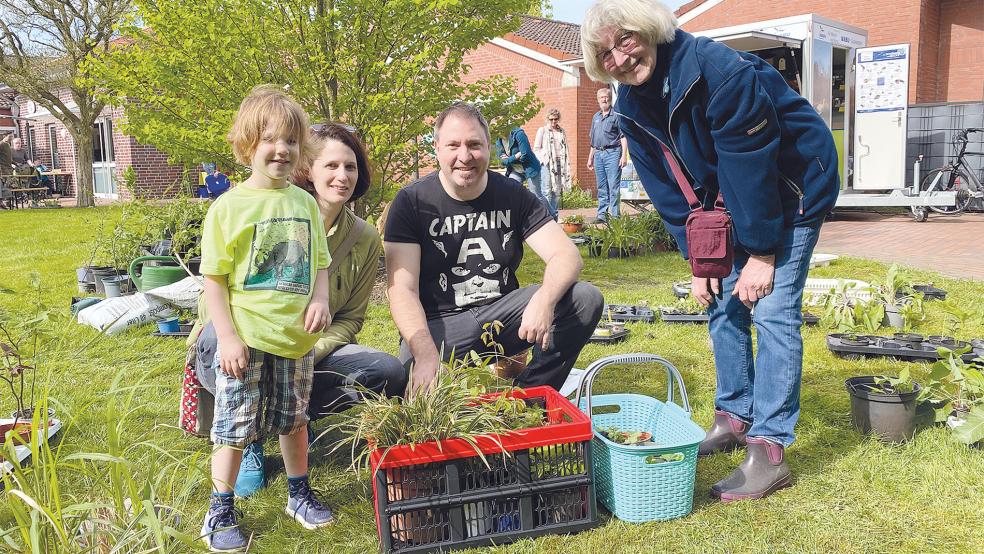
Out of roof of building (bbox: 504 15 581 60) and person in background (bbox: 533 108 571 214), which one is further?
roof of building (bbox: 504 15 581 60)

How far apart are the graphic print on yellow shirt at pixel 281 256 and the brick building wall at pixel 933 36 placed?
15.0 meters

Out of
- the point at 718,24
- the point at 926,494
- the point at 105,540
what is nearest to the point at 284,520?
the point at 105,540

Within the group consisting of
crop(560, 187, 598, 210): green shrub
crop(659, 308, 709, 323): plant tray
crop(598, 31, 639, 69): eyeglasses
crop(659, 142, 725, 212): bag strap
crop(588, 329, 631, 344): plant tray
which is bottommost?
crop(588, 329, 631, 344): plant tray

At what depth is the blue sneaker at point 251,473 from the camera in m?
2.90

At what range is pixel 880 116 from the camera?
1094 cm

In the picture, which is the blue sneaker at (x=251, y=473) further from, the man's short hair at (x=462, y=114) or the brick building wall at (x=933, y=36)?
the brick building wall at (x=933, y=36)

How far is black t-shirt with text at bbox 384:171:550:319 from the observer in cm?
318

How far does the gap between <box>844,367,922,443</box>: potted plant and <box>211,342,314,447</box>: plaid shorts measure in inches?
90.4

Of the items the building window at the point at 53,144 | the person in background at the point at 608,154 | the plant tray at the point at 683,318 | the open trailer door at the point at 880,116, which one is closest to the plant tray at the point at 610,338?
the plant tray at the point at 683,318

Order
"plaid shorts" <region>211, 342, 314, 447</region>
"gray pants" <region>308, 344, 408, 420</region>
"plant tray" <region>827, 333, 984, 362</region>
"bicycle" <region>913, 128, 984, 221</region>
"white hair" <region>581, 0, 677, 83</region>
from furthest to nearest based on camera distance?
"bicycle" <region>913, 128, 984, 221</region> < "plant tray" <region>827, 333, 984, 362</region> < "gray pants" <region>308, 344, 408, 420</region> < "white hair" <region>581, 0, 677, 83</region> < "plaid shorts" <region>211, 342, 314, 447</region>

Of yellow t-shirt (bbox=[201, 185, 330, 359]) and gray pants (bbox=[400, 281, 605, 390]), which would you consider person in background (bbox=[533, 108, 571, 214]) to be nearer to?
gray pants (bbox=[400, 281, 605, 390])

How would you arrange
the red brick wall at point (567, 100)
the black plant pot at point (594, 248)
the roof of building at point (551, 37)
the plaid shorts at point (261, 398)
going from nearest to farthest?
the plaid shorts at point (261, 398)
the black plant pot at point (594, 248)
the red brick wall at point (567, 100)
the roof of building at point (551, 37)

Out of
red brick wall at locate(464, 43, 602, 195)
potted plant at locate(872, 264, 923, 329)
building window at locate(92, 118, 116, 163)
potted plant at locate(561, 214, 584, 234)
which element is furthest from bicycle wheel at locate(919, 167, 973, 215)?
building window at locate(92, 118, 116, 163)

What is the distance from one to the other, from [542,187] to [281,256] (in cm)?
926
